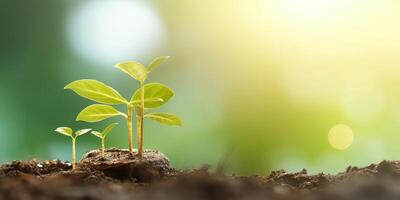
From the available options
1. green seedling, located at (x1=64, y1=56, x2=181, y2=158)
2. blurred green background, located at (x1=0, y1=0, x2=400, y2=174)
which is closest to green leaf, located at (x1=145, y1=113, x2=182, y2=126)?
green seedling, located at (x1=64, y1=56, x2=181, y2=158)

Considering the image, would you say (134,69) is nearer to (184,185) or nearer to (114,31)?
(184,185)

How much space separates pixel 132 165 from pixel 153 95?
0.14 m

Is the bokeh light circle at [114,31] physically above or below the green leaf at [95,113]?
above

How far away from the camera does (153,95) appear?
896 mm

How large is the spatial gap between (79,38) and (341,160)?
1423mm

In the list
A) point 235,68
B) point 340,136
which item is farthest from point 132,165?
point 340,136

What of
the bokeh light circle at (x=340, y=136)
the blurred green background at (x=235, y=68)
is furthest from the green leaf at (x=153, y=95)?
the bokeh light circle at (x=340, y=136)

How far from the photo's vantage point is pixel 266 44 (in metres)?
2.47

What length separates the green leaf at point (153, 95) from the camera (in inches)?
34.5

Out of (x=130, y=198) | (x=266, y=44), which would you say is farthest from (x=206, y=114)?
(x=130, y=198)

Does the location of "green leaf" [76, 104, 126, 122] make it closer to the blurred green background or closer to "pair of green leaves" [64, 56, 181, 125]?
"pair of green leaves" [64, 56, 181, 125]

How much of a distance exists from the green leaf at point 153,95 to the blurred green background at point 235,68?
149 cm

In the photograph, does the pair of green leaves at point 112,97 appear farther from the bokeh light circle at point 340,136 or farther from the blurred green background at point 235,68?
the bokeh light circle at point 340,136

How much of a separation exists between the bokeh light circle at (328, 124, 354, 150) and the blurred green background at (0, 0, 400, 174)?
0.01 metres
